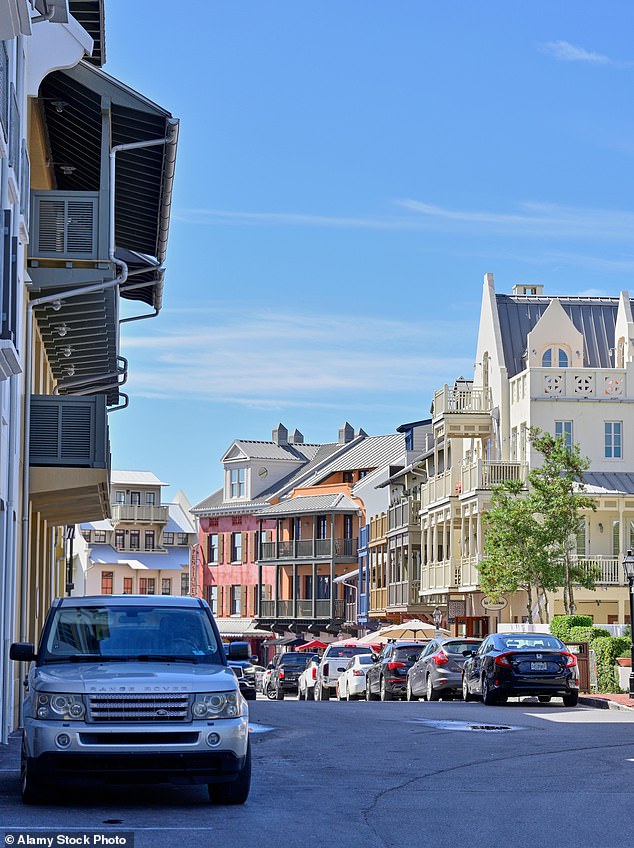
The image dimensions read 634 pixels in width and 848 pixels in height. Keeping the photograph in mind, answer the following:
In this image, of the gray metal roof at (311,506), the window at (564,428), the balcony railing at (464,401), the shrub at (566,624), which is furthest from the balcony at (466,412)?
the gray metal roof at (311,506)

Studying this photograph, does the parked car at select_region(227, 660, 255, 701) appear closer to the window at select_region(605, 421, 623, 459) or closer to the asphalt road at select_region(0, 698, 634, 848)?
the asphalt road at select_region(0, 698, 634, 848)

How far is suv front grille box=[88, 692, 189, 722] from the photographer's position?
11102mm

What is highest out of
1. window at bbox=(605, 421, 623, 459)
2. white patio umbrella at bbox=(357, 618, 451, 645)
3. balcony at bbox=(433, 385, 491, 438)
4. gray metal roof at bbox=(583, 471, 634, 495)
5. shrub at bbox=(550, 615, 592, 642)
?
balcony at bbox=(433, 385, 491, 438)

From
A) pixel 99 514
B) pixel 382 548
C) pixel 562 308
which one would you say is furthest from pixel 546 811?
pixel 382 548

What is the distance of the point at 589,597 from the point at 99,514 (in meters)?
29.8

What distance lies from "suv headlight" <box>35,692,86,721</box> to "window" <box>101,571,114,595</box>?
8453cm

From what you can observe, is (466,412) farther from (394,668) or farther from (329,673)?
(394,668)

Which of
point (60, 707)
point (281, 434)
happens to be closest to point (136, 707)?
point (60, 707)

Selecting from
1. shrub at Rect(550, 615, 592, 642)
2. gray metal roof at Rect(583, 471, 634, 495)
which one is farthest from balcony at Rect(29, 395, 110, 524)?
gray metal roof at Rect(583, 471, 634, 495)

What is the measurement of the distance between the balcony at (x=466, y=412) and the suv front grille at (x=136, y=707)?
48.2 meters

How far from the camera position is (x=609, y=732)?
20453mm

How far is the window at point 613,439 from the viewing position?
55.0 metres

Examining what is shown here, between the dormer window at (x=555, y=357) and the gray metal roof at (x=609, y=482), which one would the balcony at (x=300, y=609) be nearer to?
the dormer window at (x=555, y=357)

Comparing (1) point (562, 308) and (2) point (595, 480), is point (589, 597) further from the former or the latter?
(1) point (562, 308)
